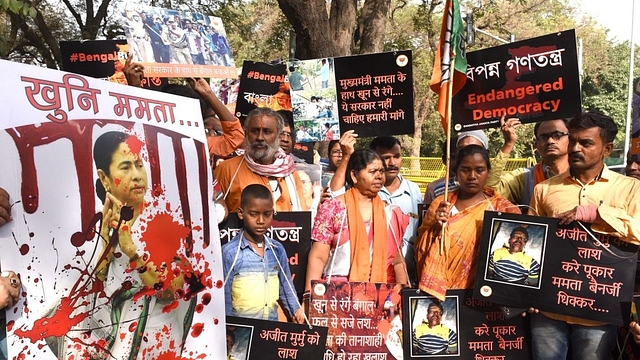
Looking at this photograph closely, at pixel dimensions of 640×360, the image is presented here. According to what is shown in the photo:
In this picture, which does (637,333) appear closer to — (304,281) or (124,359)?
(304,281)

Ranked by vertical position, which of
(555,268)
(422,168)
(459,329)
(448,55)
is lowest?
(459,329)

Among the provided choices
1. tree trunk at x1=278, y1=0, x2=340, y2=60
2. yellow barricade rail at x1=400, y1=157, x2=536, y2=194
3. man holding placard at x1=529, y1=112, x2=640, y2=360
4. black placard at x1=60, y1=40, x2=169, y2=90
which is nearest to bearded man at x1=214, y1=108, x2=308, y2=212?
man holding placard at x1=529, y1=112, x2=640, y2=360

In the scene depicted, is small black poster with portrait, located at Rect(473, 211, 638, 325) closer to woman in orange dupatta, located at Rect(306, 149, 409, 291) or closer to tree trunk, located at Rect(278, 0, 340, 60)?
woman in orange dupatta, located at Rect(306, 149, 409, 291)

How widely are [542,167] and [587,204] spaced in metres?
0.86

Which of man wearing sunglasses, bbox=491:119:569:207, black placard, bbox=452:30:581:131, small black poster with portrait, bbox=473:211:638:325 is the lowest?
small black poster with portrait, bbox=473:211:638:325

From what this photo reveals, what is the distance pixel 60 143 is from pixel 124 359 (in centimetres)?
90

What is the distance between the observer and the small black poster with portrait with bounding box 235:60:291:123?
5.54 meters

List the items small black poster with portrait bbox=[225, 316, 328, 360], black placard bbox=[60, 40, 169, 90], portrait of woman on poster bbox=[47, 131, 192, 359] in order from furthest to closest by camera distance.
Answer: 1. black placard bbox=[60, 40, 169, 90]
2. small black poster with portrait bbox=[225, 316, 328, 360]
3. portrait of woman on poster bbox=[47, 131, 192, 359]

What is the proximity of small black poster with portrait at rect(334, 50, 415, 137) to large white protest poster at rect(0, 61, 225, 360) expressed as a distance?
201 cm

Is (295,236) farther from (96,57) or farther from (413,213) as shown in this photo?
(96,57)

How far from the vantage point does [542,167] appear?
465 cm

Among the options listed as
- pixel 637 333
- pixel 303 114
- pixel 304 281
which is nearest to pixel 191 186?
pixel 304 281

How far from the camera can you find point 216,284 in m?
3.16

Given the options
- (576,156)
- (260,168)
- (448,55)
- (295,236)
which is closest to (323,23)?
(448,55)
